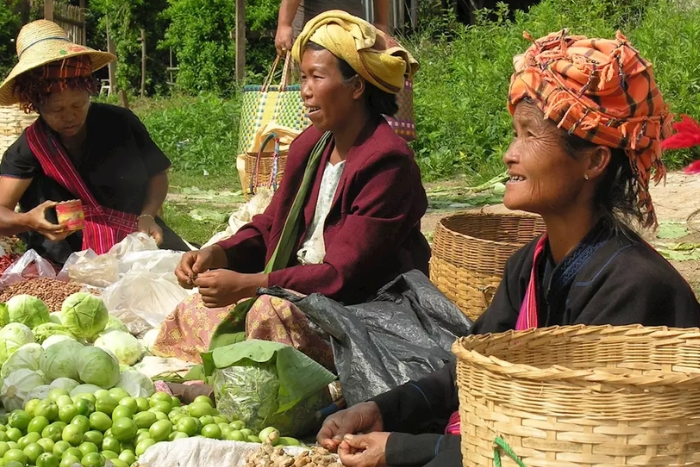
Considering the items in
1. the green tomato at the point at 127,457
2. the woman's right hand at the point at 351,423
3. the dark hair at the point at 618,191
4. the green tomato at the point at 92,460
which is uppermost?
the dark hair at the point at 618,191

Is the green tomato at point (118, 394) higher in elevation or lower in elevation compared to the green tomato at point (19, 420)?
higher

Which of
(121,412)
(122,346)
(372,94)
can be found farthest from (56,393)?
(372,94)

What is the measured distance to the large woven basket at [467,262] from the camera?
4.19 meters

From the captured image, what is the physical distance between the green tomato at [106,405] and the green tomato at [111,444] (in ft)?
0.49

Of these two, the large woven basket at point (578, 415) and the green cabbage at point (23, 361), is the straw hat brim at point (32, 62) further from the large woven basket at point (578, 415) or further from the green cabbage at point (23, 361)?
the large woven basket at point (578, 415)

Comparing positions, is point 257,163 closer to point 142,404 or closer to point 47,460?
point 142,404

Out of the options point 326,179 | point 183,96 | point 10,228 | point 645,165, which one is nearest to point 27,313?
point 10,228

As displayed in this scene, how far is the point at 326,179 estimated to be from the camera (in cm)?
387

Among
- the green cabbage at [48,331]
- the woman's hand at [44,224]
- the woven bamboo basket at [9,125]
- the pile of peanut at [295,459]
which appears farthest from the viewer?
the woven bamboo basket at [9,125]

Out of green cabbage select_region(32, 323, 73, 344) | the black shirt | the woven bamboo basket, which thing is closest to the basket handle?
the black shirt

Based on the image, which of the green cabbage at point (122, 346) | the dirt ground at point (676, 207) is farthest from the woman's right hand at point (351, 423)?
the dirt ground at point (676, 207)

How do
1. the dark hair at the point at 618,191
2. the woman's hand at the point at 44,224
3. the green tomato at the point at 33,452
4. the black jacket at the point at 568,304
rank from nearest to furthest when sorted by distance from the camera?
the black jacket at the point at 568,304 → the dark hair at the point at 618,191 → the green tomato at the point at 33,452 → the woman's hand at the point at 44,224

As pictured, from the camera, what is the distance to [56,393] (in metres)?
3.25

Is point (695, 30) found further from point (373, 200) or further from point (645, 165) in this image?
point (645, 165)
